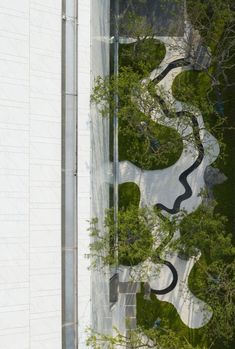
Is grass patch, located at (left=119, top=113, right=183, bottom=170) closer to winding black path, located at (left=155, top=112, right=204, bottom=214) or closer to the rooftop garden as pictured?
the rooftop garden

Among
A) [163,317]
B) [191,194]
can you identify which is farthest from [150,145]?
[163,317]

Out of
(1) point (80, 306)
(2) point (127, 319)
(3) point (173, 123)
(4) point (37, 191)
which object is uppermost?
(3) point (173, 123)

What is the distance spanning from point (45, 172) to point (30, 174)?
338 mm

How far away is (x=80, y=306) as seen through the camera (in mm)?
10156

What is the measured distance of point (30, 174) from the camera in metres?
9.71

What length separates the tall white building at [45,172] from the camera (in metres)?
9.48

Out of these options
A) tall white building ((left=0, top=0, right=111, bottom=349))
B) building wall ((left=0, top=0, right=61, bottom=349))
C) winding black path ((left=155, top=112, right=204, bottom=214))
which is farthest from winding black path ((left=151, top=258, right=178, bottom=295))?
building wall ((left=0, top=0, right=61, bottom=349))

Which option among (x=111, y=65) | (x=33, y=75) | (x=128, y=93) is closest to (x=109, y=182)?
(x=128, y=93)

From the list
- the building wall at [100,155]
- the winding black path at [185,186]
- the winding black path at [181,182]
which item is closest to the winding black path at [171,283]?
the winding black path at [181,182]

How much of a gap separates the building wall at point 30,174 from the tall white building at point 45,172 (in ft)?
0.07

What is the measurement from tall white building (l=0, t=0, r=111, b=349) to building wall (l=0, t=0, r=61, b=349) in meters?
0.02

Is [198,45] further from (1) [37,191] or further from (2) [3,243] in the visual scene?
(2) [3,243]

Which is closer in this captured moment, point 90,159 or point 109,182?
point 90,159

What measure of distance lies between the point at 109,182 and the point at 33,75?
4605 mm
